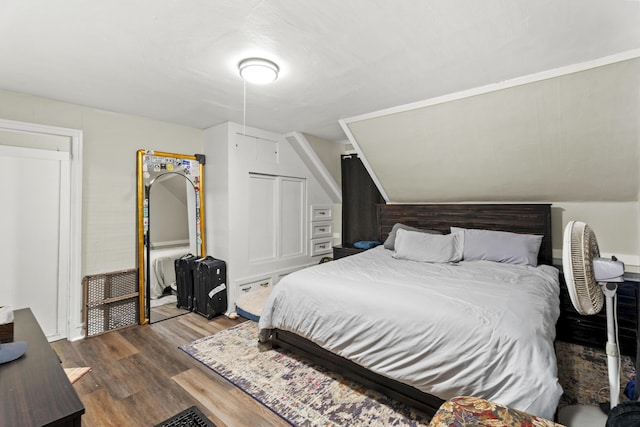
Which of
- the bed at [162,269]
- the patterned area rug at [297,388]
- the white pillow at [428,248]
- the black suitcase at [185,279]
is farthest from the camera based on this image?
the black suitcase at [185,279]

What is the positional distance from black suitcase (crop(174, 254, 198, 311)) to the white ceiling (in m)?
1.86

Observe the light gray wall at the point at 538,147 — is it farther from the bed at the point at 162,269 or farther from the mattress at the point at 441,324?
the bed at the point at 162,269

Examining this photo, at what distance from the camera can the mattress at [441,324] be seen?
57.2 inches

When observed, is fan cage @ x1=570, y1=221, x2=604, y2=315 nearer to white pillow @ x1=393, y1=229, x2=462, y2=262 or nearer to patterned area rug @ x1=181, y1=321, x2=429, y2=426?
patterned area rug @ x1=181, y1=321, x2=429, y2=426

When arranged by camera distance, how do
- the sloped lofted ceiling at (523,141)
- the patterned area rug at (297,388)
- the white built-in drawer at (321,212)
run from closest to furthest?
the patterned area rug at (297,388) → the sloped lofted ceiling at (523,141) → the white built-in drawer at (321,212)

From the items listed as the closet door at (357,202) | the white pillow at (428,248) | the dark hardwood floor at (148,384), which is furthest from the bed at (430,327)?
the closet door at (357,202)

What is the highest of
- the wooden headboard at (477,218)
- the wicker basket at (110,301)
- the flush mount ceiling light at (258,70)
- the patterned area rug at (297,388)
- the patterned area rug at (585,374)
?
Answer: the flush mount ceiling light at (258,70)

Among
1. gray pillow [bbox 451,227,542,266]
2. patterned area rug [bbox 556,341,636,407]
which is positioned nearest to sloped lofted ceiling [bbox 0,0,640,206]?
gray pillow [bbox 451,227,542,266]

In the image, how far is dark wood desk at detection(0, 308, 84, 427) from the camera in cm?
100

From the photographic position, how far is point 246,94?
8.95 feet

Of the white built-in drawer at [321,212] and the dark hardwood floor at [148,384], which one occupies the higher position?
the white built-in drawer at [321,212]

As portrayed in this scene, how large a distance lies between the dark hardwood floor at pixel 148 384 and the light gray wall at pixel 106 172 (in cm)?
83

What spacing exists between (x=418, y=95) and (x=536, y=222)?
6.26 feet

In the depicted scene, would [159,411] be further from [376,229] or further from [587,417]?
[376,229]
